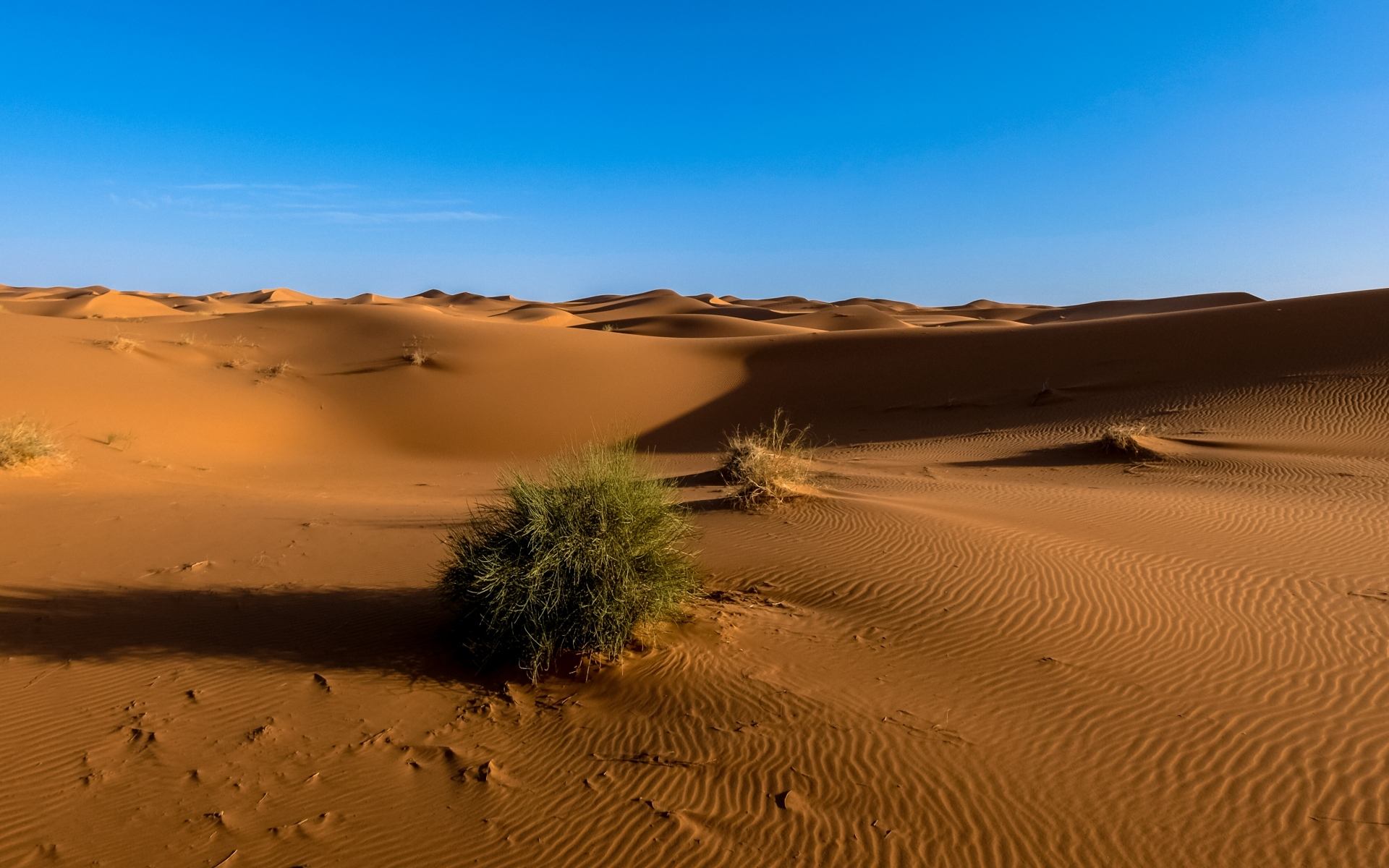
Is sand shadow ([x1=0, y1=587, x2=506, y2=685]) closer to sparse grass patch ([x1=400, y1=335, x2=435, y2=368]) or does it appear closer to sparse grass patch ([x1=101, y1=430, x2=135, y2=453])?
sparse grass patch ([x1=101, y1=430, x2=135, y2=453])

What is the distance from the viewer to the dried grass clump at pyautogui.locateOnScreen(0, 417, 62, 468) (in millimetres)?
11188

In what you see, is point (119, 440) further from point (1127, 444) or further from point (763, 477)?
point (1127, 444)

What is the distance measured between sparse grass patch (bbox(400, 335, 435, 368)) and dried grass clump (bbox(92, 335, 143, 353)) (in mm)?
7172

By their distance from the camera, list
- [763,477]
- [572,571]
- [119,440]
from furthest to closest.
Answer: [119,440] → [763,477] → [572,571]

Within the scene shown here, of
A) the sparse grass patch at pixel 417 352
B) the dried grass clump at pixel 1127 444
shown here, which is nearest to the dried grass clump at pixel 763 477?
the dried grass clump at pixel 1127 444

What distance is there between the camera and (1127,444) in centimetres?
1491

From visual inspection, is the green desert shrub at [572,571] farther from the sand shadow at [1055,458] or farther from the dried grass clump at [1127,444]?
the dried grass clump at [1127,444]

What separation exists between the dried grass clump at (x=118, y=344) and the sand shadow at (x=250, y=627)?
17679 millimetres

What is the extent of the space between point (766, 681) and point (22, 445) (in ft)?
39.1

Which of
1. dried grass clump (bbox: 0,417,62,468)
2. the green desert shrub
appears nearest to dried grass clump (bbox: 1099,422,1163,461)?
the green desert shrub

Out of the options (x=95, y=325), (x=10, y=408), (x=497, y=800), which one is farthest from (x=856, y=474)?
(x=95, y=325)

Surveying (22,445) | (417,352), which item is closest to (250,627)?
(22,445)

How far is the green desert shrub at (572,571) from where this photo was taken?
5.75 meters

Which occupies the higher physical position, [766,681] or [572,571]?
[572,571]
